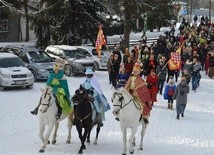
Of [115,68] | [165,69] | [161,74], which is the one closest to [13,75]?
[115,68]

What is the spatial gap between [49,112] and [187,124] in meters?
6.69

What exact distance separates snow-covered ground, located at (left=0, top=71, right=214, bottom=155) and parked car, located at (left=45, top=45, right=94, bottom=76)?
656cm

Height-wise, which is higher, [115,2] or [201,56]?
[115,2]

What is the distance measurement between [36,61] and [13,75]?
3.73 meters

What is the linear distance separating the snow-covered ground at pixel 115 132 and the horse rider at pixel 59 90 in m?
1.13

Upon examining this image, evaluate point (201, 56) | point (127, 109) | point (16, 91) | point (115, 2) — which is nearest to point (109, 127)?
point (127, 109)

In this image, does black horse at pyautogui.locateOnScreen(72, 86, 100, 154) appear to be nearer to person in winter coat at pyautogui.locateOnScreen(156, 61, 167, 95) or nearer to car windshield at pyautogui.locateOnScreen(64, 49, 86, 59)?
person in winter coat at pyautogui.locateOnScreen(156, 61, 167, 95)

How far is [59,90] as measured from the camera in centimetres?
1321

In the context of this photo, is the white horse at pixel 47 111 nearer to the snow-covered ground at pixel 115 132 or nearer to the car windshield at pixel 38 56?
the snow-covered ground at pixel 115 132

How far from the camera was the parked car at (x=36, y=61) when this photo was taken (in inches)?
1022

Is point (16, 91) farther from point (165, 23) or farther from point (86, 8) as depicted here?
point (165, 23)

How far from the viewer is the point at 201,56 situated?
3250cm

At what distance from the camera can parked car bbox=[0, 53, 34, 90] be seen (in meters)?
23.1

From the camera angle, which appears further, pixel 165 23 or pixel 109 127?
pixel 165 23
